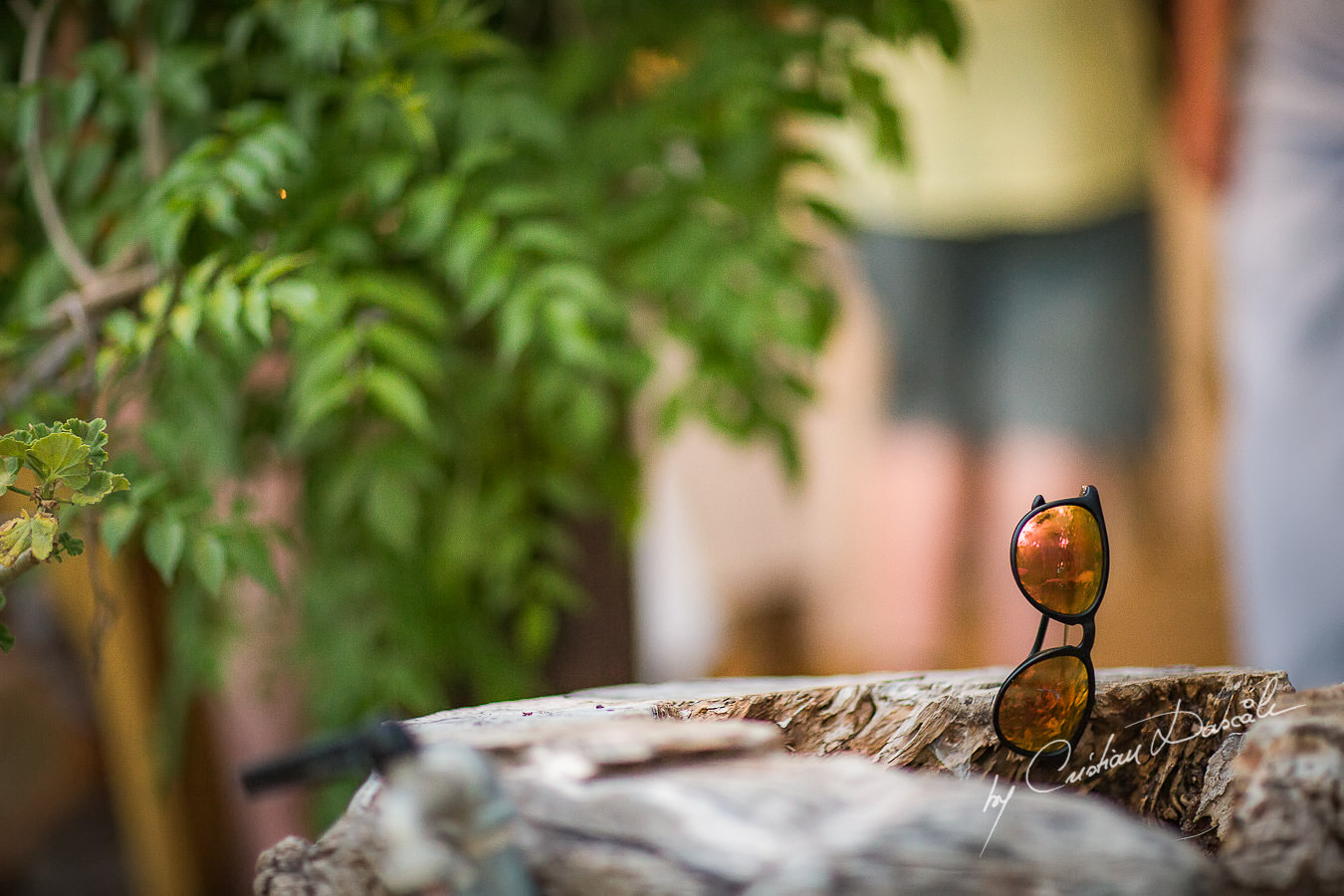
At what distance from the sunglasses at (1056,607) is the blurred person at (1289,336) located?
94 centimetres

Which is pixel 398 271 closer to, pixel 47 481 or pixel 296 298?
pixel 296 298

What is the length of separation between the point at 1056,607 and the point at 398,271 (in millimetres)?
805

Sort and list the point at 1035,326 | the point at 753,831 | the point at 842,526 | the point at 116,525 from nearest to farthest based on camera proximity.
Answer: the point at 753,831, the point at 116,525, the point at 1035,326, the point at 842,526

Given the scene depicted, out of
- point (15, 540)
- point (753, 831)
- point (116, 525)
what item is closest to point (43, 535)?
point (15, 540)

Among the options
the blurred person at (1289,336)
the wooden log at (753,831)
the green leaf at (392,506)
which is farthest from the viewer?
the blurred person at (1289,336)

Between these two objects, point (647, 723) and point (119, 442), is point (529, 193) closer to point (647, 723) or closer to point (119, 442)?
point (119, 442)

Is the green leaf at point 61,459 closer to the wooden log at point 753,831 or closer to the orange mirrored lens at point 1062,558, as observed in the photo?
the wooden log at point 753,831

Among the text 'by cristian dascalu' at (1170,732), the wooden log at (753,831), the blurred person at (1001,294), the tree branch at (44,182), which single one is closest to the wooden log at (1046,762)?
the text 'by cristian dascalu' at (1170,732)

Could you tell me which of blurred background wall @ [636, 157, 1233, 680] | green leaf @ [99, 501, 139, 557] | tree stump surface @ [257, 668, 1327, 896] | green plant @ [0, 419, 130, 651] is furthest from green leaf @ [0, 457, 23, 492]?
blurred background wall @ [636, 157, 1233, 680]

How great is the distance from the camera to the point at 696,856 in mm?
424

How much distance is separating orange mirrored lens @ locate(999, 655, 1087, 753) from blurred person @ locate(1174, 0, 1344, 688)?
3.08ft

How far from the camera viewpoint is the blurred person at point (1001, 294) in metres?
2.00

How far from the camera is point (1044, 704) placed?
1.93ft

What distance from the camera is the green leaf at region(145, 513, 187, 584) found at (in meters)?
0.65
